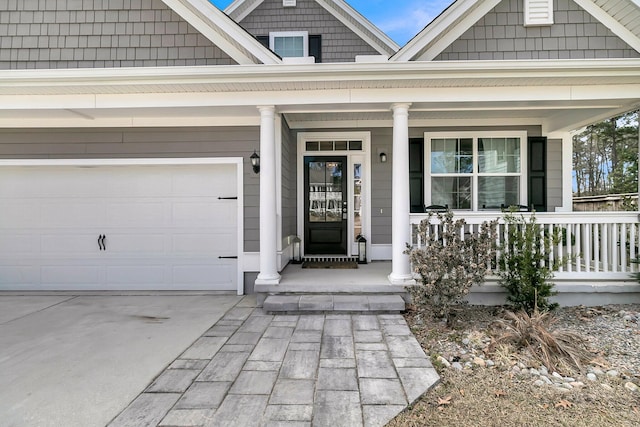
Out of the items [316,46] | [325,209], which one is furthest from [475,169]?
[316,46]

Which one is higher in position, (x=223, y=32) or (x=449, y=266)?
(x=223, y=32)

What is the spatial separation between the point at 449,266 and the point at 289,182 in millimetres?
3249

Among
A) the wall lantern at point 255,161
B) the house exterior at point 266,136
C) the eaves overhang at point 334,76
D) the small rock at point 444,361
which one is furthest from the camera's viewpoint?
the wall lantern at point 255,161

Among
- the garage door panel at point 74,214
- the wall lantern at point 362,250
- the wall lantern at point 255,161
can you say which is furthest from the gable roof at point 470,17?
the garage door panel at point 74,214

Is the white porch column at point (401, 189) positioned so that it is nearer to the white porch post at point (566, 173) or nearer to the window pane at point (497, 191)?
the window pane at point (497, 191)

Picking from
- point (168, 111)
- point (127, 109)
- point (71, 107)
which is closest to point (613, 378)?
point (168, 111)

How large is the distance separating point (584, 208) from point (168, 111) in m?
10.1

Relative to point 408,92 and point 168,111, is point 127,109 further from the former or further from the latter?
point 408,92

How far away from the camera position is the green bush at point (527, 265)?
3.93 meters

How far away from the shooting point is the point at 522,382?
8.23ft

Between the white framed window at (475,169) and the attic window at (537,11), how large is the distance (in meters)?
1.87

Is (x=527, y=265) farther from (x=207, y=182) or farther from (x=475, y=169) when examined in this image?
(x=207, y=182)

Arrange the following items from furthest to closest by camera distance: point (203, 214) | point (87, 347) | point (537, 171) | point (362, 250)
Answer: point (362, 250)
point (537, 171)
point (203, 214)
point (87, 347)

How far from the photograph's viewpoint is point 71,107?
4402 mm
